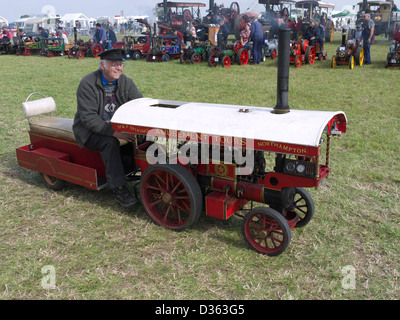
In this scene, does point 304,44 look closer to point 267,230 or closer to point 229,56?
point 229,56

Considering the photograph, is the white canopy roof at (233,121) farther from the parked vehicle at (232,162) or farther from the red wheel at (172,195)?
the red wheel at (172,195)

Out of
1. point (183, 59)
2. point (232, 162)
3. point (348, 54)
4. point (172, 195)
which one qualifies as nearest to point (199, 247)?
point (172, 195)

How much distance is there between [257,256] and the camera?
319cm

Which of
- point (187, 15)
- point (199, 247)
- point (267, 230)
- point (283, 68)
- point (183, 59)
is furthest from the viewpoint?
point (187, 15)

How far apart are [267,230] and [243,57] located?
40.8 feet

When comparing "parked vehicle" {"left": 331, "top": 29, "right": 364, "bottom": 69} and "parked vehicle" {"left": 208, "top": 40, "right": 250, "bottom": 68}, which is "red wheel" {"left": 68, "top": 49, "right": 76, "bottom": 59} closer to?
"parked vehicle" {"left": 208, "top": 40, "right": 250, "bottom": 68}

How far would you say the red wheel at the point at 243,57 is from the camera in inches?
569

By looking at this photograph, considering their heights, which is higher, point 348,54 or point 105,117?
point 348,54

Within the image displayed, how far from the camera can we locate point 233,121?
3.10 metres

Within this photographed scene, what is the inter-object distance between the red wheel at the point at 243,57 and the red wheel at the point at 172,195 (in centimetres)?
1157

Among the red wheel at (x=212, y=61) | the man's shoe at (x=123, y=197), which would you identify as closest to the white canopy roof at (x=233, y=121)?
the man's shoe at (x=123, y=197)

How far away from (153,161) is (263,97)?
6.21 meters

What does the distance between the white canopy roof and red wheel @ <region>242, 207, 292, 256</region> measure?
27.2 inches

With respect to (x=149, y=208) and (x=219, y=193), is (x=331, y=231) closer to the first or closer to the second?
(x=219, y=193)
